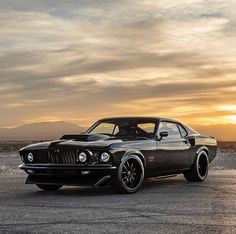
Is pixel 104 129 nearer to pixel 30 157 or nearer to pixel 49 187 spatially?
pixel 49 187

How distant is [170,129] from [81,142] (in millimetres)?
2751

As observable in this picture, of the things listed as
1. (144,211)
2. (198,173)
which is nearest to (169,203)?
(144,211)

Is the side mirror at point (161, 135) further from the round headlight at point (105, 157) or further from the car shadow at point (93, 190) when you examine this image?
the round headlight at point (105, 157)

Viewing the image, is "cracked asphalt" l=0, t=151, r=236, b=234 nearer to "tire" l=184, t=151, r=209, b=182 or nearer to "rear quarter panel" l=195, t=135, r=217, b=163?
"tire" l=184, t=151, r=209, b=182

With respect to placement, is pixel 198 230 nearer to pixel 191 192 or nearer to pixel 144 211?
pixel 144 211

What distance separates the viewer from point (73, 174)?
1118 centimetres

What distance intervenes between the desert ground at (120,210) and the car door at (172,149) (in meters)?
0.49

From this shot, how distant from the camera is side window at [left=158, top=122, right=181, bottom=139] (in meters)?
13.0

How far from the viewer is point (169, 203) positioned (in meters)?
9.98

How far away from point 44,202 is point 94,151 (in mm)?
1513

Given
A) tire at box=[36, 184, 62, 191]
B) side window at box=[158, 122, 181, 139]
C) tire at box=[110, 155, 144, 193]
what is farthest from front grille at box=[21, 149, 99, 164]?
side window at box=[158, 122, 181, 139]

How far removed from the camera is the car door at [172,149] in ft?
Result: 41.3

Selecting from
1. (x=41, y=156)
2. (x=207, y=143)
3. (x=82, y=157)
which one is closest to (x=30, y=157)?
(x=41, y=156)

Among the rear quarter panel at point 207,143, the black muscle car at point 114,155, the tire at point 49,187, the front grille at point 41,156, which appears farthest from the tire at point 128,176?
the rear quarter panel at point 207,143
